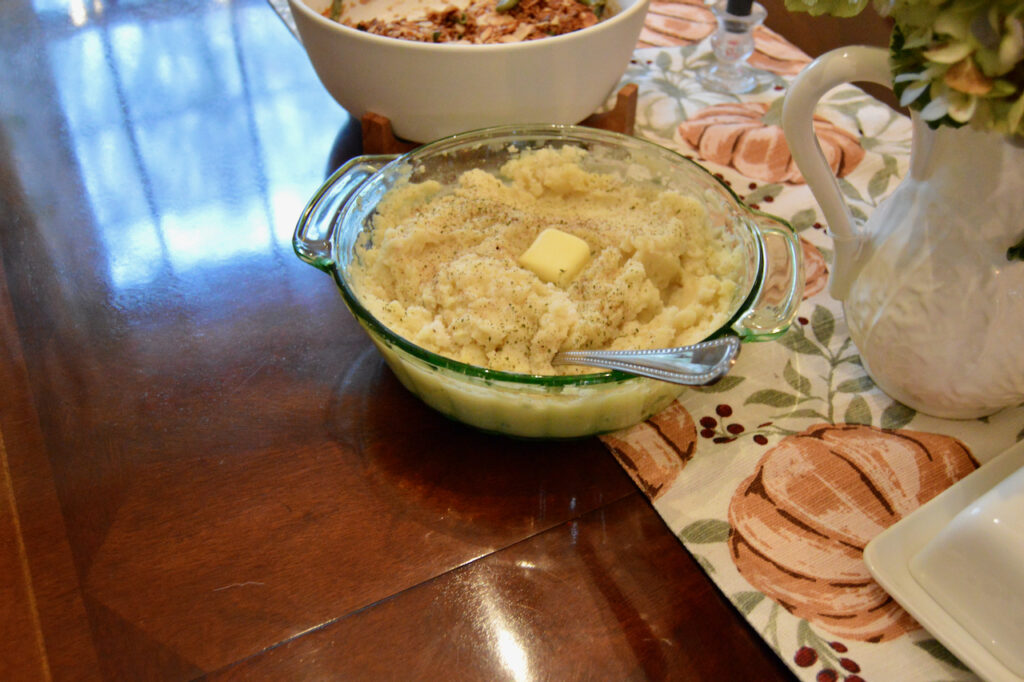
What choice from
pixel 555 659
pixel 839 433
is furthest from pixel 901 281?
pixel 555 659

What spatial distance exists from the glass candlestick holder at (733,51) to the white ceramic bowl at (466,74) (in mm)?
308

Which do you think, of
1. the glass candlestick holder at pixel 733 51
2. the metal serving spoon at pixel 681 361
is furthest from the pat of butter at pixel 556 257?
the glass candlestick holder at pixel 733 51

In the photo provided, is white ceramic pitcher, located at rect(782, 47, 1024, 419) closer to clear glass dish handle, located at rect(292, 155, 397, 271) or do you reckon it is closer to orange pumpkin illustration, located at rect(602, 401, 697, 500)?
orange pumpkin illustration, located at rect(602, 401, 697, 500)

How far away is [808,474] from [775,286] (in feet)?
0.65

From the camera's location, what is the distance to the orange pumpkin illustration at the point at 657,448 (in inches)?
31.0

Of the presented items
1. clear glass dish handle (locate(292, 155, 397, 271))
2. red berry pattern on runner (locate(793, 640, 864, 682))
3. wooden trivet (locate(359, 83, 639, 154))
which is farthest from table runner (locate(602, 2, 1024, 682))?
clear glass dish handle (locate(292, 155, 397, 271))

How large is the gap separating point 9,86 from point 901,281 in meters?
1.47

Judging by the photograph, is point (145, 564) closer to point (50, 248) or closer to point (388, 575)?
point (388, 575)

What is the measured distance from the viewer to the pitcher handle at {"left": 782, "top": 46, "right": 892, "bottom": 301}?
69cm

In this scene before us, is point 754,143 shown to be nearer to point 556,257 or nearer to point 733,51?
point 733,51

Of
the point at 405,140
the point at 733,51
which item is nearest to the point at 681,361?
the point at 405,140

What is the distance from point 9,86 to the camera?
4.46 feet

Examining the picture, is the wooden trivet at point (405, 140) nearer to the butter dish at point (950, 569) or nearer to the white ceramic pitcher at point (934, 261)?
the white ceramic pitcher at point (934, 261)

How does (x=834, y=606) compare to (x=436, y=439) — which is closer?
(x=834, y=606)
